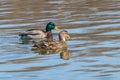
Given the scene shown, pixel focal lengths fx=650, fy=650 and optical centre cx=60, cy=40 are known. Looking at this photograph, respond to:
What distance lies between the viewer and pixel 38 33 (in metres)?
20.3

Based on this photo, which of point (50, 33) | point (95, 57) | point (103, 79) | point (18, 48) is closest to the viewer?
point (103, 79)

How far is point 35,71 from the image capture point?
1448cm

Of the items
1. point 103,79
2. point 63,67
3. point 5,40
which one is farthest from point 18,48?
point 103,79

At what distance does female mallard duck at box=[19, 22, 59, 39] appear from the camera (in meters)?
19.9

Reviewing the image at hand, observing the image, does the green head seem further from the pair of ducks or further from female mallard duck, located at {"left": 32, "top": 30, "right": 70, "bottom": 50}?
female mallard duck, located at {"left": 32, "top": 30, "right": 70, "bottom": 50}

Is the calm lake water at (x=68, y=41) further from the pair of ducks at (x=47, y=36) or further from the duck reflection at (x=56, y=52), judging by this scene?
the pair of ducks at (x=47, y=36)

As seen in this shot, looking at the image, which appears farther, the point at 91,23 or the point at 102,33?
the point at 91,23

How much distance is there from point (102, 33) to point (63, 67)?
16.4 feet

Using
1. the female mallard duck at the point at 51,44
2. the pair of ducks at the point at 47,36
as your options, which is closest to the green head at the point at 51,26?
the pair of ducks at the point at 47,36

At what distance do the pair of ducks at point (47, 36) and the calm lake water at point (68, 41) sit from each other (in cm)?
24

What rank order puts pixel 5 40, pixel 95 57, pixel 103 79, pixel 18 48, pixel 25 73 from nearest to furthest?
pixel 103 79 < pixel 25 73 < pixel 95 57 < pixel 18 48 < pixel 5 40

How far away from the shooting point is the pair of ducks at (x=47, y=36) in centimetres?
1777

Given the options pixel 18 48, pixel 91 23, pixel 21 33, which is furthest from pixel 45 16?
pixel 18 48

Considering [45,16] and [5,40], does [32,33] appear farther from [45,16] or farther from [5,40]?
[45,16]
